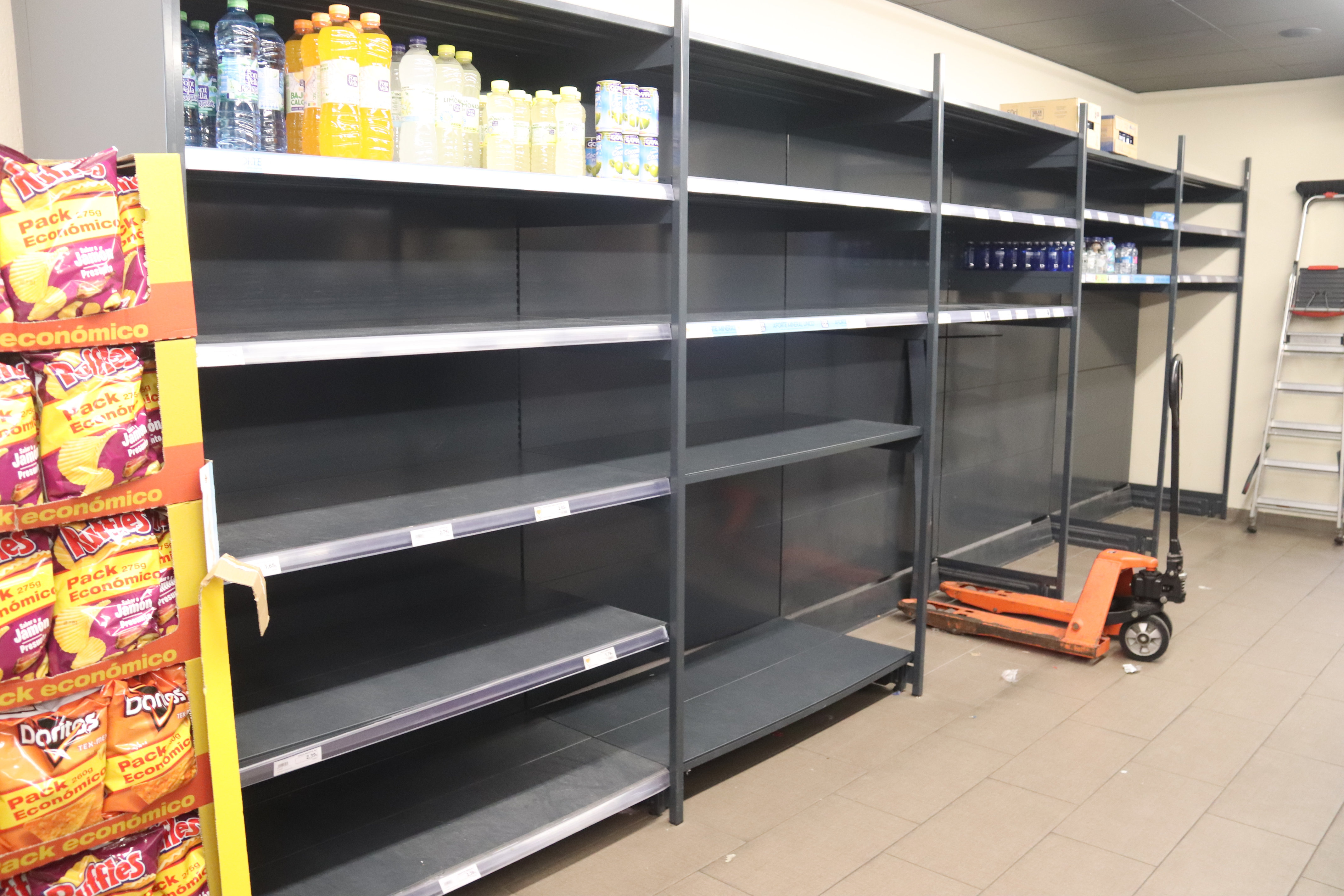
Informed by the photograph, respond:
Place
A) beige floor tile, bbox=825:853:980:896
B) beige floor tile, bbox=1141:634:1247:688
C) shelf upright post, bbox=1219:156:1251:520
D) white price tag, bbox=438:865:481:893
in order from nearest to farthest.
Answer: white price tag, bbox=438:865:481:893, beige floor tile, bbox=825:853:980:896, beige floor tile, bbox=1141:634:1247:688, shelf upright post, bbox=1219:156:1251:520

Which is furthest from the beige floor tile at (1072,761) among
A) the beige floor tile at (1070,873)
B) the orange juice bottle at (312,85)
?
the orange juice bottle at (312,85)

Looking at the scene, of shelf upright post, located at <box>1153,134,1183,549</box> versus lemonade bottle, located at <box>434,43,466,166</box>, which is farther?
shelf upright post, located at <box>1153,134,1183,549</box>

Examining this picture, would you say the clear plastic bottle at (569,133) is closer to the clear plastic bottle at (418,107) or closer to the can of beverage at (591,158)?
the can of beverage at (591,158)

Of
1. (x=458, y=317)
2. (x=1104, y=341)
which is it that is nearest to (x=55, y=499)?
(x=458, y=317)

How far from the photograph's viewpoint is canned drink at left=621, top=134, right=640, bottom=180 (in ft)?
9.05

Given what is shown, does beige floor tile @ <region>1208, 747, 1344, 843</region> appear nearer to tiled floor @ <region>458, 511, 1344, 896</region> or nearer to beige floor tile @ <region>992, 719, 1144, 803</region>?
tiled floor @ <region>458, 511, 1344, 896</region>

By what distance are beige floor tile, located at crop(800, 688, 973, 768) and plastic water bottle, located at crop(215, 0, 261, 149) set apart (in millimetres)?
2659

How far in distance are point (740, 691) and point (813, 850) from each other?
31.9 inches

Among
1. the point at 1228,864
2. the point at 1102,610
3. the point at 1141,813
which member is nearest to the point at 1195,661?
the point at 1102,610

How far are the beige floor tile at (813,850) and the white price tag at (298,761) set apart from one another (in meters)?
1.17

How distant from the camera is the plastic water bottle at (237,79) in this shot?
2037 millimetres

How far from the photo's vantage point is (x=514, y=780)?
294 cm

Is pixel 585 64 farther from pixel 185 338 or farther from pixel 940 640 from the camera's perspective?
pixel 940 640

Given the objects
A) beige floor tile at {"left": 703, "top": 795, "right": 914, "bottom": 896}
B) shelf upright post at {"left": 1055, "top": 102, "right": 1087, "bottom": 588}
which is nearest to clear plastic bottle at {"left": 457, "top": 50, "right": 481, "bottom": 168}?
beige floor tile at {"left": 703, "top": 795, "right": 914, "bottom": 896}
